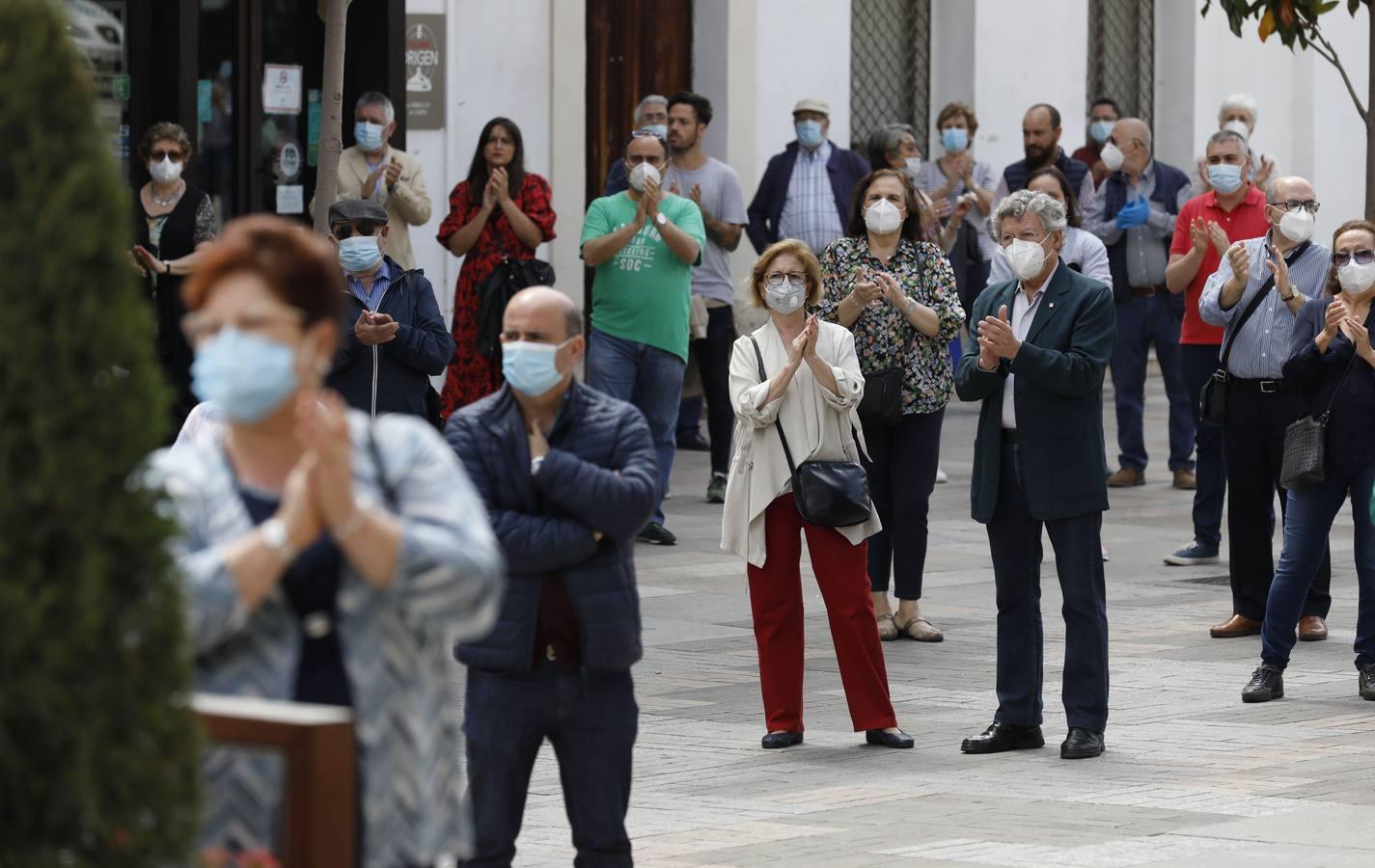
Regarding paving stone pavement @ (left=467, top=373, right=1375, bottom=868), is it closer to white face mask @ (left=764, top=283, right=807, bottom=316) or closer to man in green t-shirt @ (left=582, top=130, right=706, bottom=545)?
man in green t-shirt @ (left=582, top=130, right=706, bottom=545)

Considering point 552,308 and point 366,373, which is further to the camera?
point 366,373

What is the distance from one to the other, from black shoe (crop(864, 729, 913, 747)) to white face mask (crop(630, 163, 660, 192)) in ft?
16.4

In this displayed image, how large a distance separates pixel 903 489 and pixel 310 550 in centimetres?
705

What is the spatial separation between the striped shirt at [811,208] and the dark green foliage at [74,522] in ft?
41.1

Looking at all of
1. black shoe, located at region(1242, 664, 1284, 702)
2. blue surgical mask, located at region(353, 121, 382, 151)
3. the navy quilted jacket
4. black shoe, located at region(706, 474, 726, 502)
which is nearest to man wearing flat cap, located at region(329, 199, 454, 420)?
black shoe, located at region(1242, 664, 1284, 702)

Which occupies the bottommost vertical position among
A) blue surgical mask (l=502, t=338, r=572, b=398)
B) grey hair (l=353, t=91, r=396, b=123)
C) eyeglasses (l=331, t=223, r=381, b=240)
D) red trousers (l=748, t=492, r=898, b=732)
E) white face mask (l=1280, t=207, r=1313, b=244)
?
red trousers (l=748, t=492, r=898, b=732)

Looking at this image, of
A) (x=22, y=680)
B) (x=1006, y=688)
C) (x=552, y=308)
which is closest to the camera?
(x=22, y=680)

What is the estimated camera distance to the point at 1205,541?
44.4 feet

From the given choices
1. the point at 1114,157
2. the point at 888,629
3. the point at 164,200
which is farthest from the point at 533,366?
the point at 1114,157

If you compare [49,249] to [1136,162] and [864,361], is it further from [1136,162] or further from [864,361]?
[1136,162]

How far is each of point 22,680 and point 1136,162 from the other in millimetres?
13174

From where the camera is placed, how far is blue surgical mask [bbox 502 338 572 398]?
5992 millimetres

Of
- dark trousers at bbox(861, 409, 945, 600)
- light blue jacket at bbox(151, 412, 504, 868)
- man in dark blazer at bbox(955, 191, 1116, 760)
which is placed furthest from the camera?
dark trousers at bbox(861, 409, 945, 600)

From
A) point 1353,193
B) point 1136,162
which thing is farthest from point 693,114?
point 1353,193
